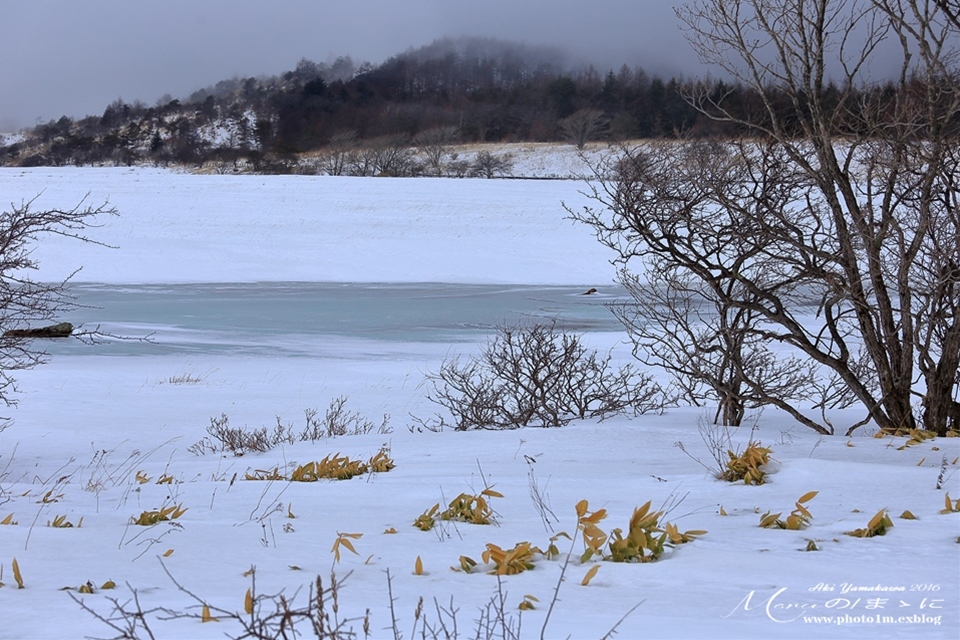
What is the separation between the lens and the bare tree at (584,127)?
2603 inches

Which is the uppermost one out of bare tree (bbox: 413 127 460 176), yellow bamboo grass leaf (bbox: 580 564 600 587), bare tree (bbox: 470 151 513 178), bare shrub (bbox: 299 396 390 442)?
bare tree (bbox: 413 127 460 176)

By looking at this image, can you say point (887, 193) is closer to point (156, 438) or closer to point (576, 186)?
point (156, 438)

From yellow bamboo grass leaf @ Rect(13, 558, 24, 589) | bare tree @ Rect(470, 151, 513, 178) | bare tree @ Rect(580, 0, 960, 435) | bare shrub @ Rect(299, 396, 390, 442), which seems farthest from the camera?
bare tree @ Rect(470, 151, 513, 178)

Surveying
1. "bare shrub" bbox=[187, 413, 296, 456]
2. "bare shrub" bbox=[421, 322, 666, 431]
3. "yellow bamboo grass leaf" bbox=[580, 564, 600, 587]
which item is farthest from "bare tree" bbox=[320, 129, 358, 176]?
"yellow bamboo grass leaf" bbox=[580, 564, 600, 587]

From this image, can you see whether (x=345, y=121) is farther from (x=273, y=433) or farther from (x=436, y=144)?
(x=273, y=433)

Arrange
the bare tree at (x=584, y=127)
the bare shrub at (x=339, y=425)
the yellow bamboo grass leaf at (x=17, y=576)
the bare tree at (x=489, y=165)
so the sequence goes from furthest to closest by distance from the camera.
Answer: the bare tree at (x=584, y=127) < the bare tree at (x=489, y=165) < the bare shrub at (x=339, y=425) < the yellow bamboo grass leaf at (x=17, y=576)

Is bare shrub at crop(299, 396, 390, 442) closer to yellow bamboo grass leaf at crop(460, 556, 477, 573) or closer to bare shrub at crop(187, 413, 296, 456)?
bare shrub at crop(187, 413, 296, 456)

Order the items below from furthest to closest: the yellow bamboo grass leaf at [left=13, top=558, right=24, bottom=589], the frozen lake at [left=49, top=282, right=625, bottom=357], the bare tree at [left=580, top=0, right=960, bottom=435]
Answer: the frozen lake at [left=49, top=282, right=625, bottom=357], the bare tree at [left=580, top=0, right=960, bottom=435], the yellow bamboo grass leaf at [left=13, top=558, right=24, bottom=589]

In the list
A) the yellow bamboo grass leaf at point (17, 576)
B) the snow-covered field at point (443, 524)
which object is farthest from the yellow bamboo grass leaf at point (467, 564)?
the yellow bamboo grass leaf at point (17, 576)

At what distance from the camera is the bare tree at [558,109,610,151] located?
66125 mm

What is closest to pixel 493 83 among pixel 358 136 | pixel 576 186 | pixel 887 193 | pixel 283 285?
pixel 358 136

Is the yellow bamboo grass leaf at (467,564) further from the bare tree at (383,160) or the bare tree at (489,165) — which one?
the bare tree at (383,160)

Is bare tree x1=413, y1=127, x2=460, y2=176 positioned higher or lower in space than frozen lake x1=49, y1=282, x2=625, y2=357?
higher

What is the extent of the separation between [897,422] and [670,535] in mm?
5172
